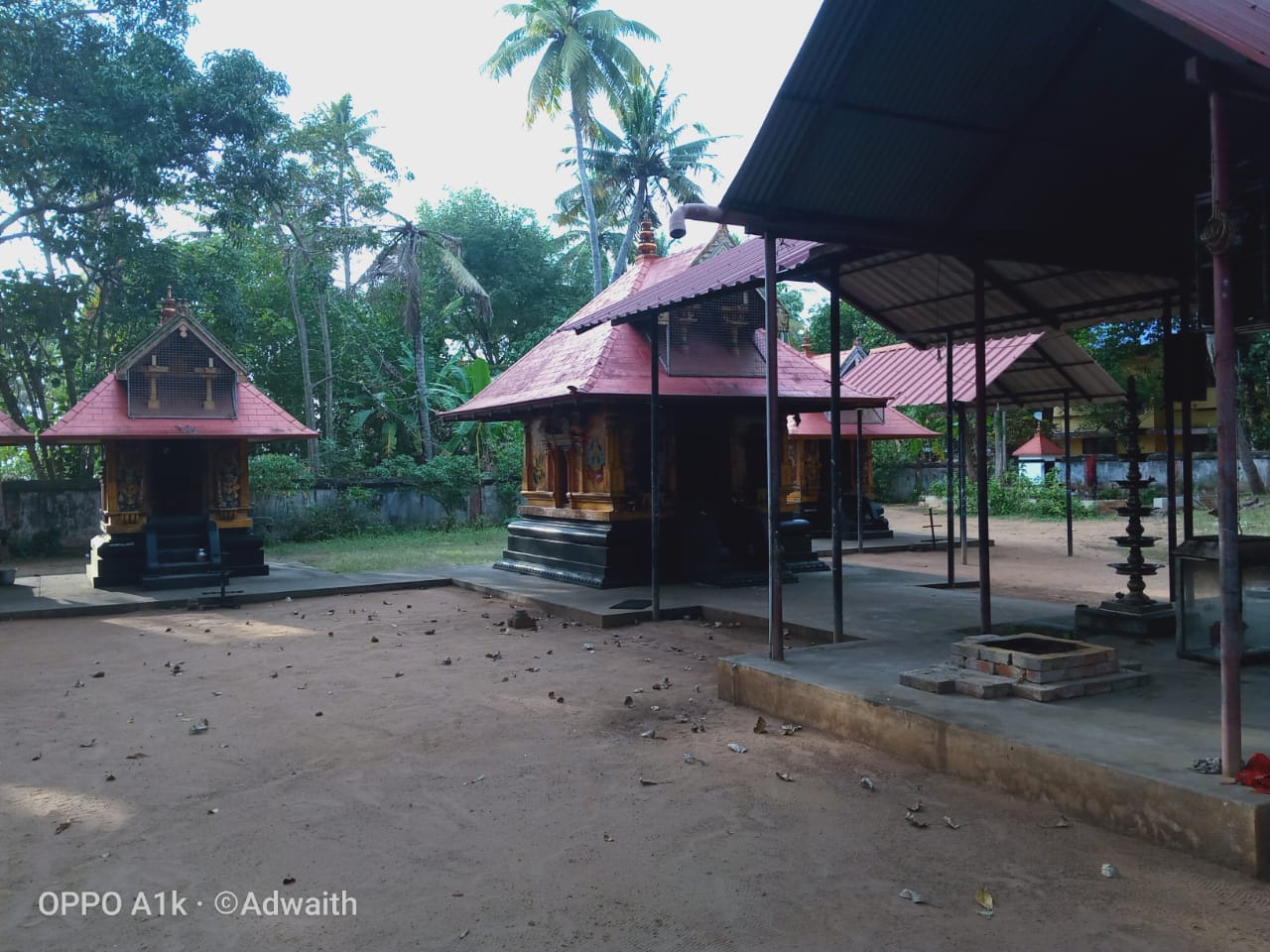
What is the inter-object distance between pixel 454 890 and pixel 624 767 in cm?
172

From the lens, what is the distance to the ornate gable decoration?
1379cm

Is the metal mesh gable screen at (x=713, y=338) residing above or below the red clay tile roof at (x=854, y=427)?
above

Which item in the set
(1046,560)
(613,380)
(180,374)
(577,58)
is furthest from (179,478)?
(577,58)

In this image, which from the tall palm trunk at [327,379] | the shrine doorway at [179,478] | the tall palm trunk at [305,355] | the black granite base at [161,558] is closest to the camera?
the black granite base at [161,558]

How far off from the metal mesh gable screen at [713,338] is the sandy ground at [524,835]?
5.87 m

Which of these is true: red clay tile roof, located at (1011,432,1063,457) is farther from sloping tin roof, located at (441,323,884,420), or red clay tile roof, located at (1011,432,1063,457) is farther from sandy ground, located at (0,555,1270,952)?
sandy ground, located at (0,555,1270,952)

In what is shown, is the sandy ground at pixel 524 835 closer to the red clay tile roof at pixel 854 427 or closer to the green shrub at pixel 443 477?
the red clay tile roof at pixel 854 427

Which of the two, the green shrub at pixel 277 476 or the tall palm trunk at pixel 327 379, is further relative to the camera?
the tall palm trunk at pixel 327 379

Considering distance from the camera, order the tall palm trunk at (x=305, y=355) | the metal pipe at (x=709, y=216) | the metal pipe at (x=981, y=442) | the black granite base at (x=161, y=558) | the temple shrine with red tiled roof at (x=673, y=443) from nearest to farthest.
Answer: the metal pipe at (x=709, y=216)
the metal pipe at (x=981, y=442)
the temple shrine with red tiled roof at (x=673, y=443)
the black granite base at (x=161, y=558)
the tall palm trunk at (x=305, y=355)

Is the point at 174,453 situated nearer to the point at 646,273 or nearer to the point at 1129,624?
the point at 646,273

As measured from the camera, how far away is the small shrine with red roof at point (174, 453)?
44.9 feet

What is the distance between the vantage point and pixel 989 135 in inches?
258

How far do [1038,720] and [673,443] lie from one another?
8.46 metres

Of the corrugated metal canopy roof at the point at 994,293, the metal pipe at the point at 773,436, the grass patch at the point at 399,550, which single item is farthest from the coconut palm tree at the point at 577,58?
the metal pipe at the point at 773,436
